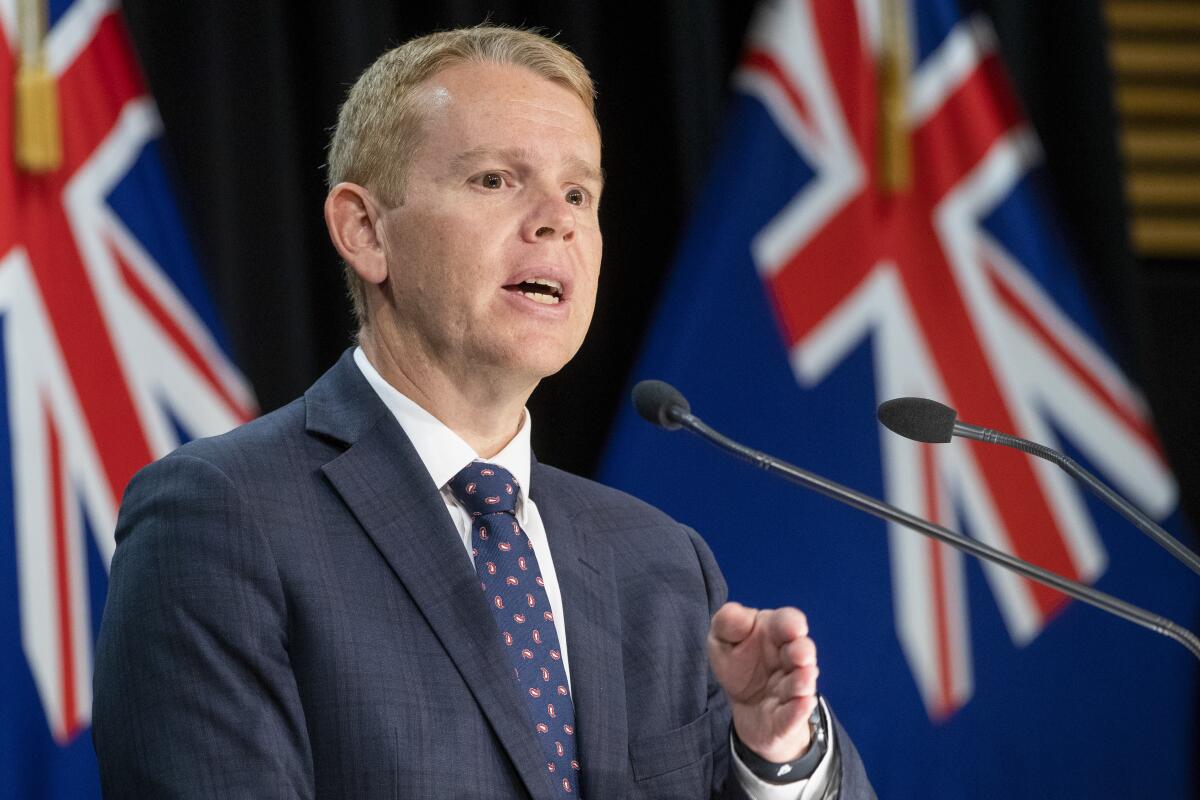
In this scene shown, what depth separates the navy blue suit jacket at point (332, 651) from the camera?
1509 mm

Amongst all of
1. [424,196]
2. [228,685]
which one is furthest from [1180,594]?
[228,685]

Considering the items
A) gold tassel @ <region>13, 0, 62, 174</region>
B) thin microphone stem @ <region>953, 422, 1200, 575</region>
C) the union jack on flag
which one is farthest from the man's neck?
gold tassel @ <region>13, 0, 62, 174</region>

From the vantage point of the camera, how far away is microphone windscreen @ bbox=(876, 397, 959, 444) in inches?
62.5

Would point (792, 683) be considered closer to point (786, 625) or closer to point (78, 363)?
point (786, 625)

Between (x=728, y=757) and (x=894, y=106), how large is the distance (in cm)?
192

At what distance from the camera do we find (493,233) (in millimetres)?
1842

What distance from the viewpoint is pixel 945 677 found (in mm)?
3129

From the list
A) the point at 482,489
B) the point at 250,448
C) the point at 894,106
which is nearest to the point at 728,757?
the point at 482,489

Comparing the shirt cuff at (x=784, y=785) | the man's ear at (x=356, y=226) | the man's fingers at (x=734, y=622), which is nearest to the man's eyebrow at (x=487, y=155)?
the man's ear at (x=356, y=226)

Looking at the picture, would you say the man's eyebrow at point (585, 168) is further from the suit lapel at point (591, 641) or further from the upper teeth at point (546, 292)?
the suit lapel at point (591, 641)

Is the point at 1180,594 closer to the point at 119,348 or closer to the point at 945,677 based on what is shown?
the point at 945,677

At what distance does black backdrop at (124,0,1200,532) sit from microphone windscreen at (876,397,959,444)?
1.76 meters

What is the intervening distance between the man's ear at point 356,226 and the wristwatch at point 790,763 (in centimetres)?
75

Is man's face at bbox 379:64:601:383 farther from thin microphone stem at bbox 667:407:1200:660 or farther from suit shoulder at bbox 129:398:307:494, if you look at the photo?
thin microphone stem at bbox 667:407:1200:660
